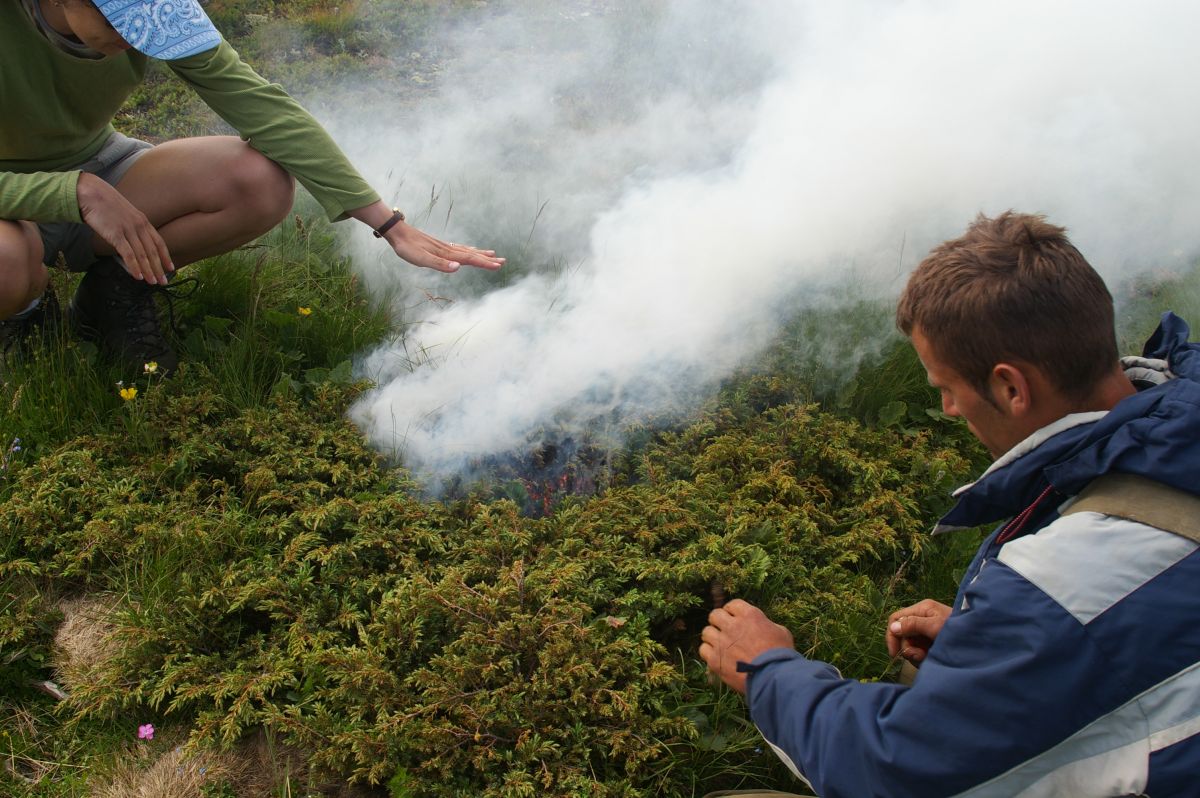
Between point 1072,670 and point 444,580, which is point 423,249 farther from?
point 1072,670

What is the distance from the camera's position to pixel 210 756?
6.64ft

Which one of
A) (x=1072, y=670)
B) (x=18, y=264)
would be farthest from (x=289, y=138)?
(x=1072, y=670)

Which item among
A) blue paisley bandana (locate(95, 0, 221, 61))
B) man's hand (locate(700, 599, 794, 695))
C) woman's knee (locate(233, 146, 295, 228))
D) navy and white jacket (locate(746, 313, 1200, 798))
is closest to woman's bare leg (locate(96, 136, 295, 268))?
woman's knee (locate(233, 146, 295, 228))

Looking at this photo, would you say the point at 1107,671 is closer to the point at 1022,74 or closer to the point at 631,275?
the point at 631,275

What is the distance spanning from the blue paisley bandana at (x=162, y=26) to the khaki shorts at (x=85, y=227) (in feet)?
1.72

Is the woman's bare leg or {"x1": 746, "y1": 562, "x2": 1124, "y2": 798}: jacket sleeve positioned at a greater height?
{"x1": 746, "y1": 562, "x2": 1124, "y2": 798}: jacket sleeve

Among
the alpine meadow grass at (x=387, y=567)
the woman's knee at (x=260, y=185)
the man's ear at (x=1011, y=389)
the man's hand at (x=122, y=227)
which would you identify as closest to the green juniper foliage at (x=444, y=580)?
the alpine meadow grass at (x=387, y=567)

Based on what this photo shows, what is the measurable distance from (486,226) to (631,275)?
1.04 m

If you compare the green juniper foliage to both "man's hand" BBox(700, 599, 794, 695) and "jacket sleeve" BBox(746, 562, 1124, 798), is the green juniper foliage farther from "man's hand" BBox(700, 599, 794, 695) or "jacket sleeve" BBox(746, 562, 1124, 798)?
"jacket sleeve" BBox(746, 562, 1124, 798)

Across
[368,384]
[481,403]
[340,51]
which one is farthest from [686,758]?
[340,51]

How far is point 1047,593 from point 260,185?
102 inches

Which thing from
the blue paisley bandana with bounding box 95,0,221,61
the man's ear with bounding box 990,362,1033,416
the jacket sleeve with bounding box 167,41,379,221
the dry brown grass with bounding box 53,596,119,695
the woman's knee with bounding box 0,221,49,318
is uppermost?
the man's ear with bounding box 990,362,1033,416

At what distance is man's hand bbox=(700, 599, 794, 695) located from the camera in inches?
68.9

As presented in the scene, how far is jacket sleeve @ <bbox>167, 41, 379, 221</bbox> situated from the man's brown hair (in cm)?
196
